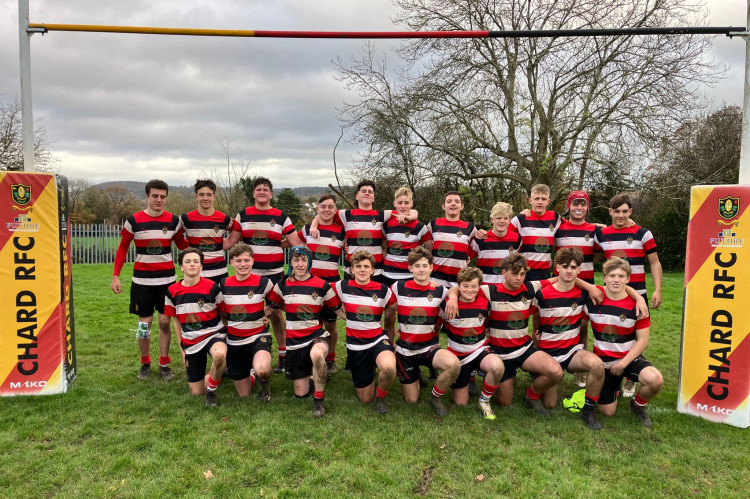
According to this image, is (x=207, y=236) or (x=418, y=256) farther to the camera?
(x=207, y=236)

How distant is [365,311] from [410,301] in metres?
0.44

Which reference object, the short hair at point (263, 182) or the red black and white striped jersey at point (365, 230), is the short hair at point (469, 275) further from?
the short hair at point (263, 182)

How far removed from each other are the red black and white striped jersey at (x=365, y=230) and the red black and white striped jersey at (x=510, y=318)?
136 cm

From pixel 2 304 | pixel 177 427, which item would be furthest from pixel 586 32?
pixel 2 304

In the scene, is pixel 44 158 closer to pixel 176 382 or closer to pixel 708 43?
pixel 176 382

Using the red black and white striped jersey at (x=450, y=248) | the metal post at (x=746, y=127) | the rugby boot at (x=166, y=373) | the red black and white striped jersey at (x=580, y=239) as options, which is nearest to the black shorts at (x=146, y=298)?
the rugby boot at (x=166, y=373)

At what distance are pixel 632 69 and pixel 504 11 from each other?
4140 mm

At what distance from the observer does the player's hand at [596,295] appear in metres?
4.04

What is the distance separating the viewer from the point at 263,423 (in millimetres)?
3805

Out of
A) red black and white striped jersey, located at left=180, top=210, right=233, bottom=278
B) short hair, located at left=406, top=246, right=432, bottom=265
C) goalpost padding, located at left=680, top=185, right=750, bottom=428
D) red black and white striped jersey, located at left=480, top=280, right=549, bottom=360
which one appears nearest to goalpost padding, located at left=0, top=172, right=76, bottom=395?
red black and white striped jersey, located at left=180, top=210, right=233, bottom=278

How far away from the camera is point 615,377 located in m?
3.98

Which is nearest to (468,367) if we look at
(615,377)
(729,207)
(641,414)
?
(615,377)

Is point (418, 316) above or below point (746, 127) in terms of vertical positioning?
below

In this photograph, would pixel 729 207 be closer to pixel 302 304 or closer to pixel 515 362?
pixel 515 362
